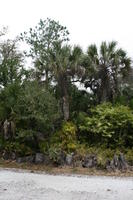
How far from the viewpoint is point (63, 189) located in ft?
25.9

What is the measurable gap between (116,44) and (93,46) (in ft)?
4.00

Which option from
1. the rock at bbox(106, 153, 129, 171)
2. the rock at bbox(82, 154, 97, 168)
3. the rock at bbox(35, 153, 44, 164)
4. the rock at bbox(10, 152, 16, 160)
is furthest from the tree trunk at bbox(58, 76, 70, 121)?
the rock at bbox(106, 153, 129, 171)

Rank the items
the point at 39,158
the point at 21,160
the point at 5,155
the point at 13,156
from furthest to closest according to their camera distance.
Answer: the point at 5,155, the point at 13,156, the point at 21,160, the point at 39,158

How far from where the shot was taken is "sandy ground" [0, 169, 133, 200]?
693 centimetres

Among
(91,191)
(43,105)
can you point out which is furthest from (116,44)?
(91,191)

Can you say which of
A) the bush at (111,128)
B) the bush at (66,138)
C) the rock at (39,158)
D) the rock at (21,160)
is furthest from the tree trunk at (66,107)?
the rock at (21,160)

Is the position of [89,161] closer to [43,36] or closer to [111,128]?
[111,128]

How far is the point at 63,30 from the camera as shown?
19172mm

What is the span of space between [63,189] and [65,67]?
333 inches

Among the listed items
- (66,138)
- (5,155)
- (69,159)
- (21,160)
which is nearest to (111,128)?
(66,138)

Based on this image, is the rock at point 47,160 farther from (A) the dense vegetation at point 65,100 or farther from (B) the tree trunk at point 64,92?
(B) the tree trunk at point 64,92

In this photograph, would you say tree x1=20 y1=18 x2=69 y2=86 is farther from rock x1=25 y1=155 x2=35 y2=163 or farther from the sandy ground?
the sandy ground

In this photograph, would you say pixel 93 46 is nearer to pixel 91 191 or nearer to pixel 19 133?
pixel 19 133

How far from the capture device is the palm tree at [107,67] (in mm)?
16016
